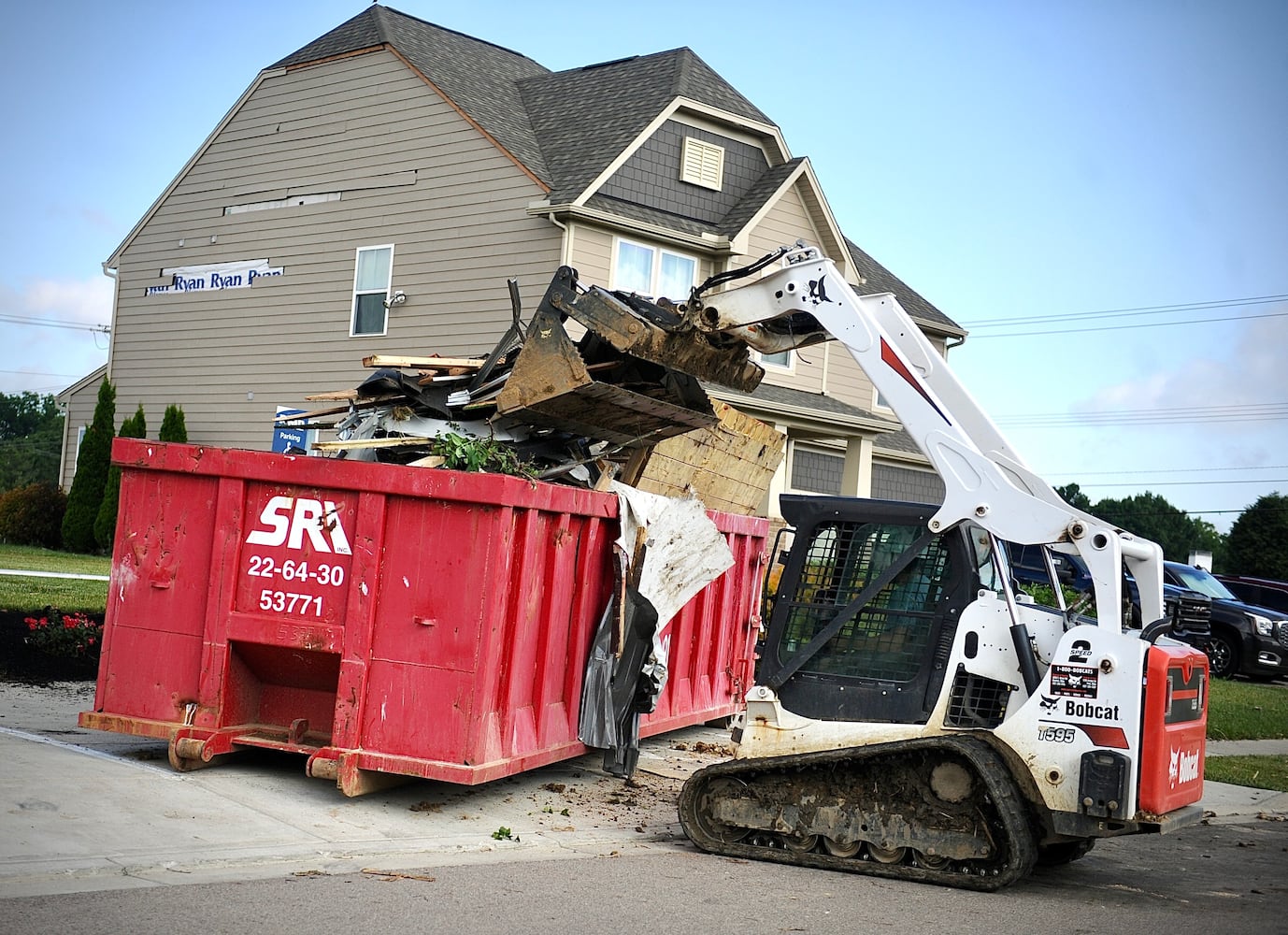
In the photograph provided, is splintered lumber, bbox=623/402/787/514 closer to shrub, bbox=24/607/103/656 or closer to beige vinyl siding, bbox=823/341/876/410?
→ shrub, bbox=24/607/103/656

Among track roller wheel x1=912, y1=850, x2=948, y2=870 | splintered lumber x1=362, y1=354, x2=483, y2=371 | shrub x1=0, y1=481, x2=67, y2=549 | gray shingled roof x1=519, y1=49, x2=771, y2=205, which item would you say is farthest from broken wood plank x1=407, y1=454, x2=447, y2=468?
shrub x1=0, y1=481, x2=67, y2=549

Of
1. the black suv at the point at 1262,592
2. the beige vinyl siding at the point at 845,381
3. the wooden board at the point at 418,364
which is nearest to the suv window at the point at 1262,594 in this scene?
the black suv at the point at 1262,592

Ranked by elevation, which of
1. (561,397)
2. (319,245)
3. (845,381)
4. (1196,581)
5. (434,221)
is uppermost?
(434,221)

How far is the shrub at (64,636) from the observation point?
455 inches

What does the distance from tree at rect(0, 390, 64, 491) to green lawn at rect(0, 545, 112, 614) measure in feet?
198

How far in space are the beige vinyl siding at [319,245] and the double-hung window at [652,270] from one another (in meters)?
1.19

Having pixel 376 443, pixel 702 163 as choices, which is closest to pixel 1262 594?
pixel 702 163

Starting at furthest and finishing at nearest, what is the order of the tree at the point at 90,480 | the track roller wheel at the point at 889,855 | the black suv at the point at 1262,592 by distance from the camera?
the black suv at the point at 1262,592
the tree at the point at 90,480
the track roller wheel at the point at 889,855

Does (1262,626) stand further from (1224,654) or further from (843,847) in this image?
(843,847)

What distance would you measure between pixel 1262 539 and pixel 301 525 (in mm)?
42863

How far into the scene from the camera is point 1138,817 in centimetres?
643

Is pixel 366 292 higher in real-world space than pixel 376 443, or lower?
higher

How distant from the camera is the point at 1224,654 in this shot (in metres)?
21.6

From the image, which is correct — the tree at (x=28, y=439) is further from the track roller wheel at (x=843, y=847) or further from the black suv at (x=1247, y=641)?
the track roller wheel at (x=843, y=847)
